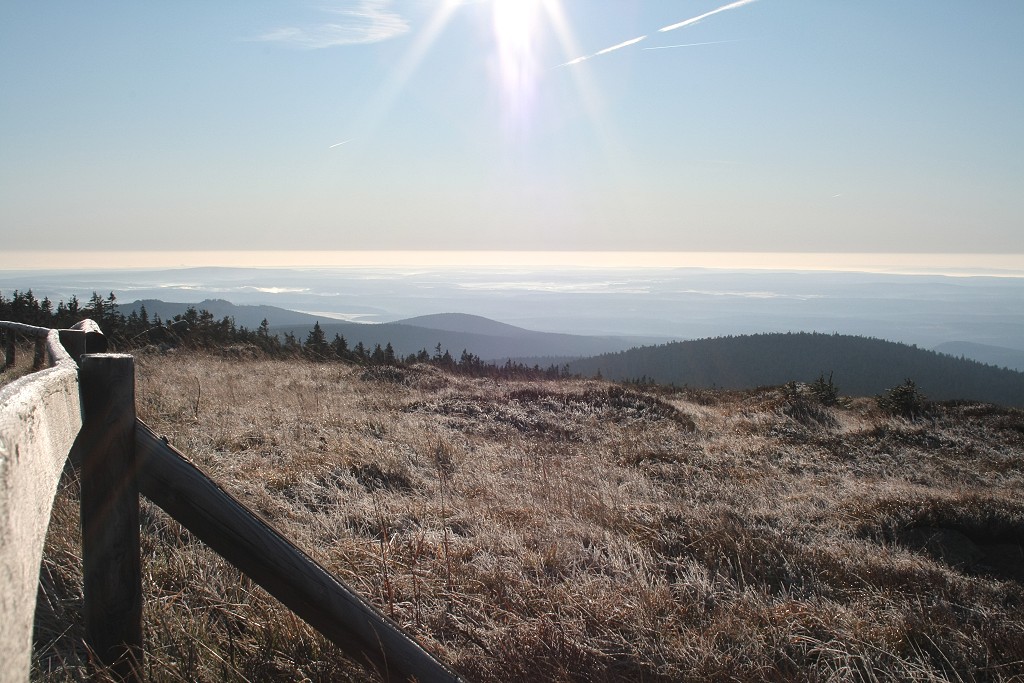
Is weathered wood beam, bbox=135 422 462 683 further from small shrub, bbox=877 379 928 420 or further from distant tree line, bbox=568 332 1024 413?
distant tree line, bbox=568 332 1024 413

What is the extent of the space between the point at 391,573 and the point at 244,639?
3.11ft

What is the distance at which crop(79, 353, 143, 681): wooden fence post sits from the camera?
6.48 ft

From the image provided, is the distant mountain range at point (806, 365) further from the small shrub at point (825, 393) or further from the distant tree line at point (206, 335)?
the small shrub at point (825, 393)

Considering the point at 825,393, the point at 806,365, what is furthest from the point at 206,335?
the point at 806,365

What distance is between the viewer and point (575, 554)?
415 cm

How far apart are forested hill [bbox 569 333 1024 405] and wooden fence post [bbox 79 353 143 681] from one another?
119 meters

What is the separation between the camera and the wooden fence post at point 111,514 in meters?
1.98

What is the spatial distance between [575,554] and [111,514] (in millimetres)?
2886

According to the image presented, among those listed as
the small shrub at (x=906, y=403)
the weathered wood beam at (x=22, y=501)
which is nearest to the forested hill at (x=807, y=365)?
the small shrub at (x=906, y=403)

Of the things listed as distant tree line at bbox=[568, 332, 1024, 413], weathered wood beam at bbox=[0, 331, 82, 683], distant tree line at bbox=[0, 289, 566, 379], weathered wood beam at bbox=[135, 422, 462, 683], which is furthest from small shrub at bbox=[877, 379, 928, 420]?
distant tree line at bbox=[568, 332, 1024, 413]

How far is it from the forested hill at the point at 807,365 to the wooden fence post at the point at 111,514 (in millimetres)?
119019

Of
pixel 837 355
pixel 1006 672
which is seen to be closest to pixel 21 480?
pixel 1006 672

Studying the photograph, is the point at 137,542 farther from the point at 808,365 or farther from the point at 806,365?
the point at 808,365

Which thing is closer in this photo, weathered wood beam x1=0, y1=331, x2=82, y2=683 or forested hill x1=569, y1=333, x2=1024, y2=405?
weathered wood beam x1=0, y1=331, x2=82, y2=683
